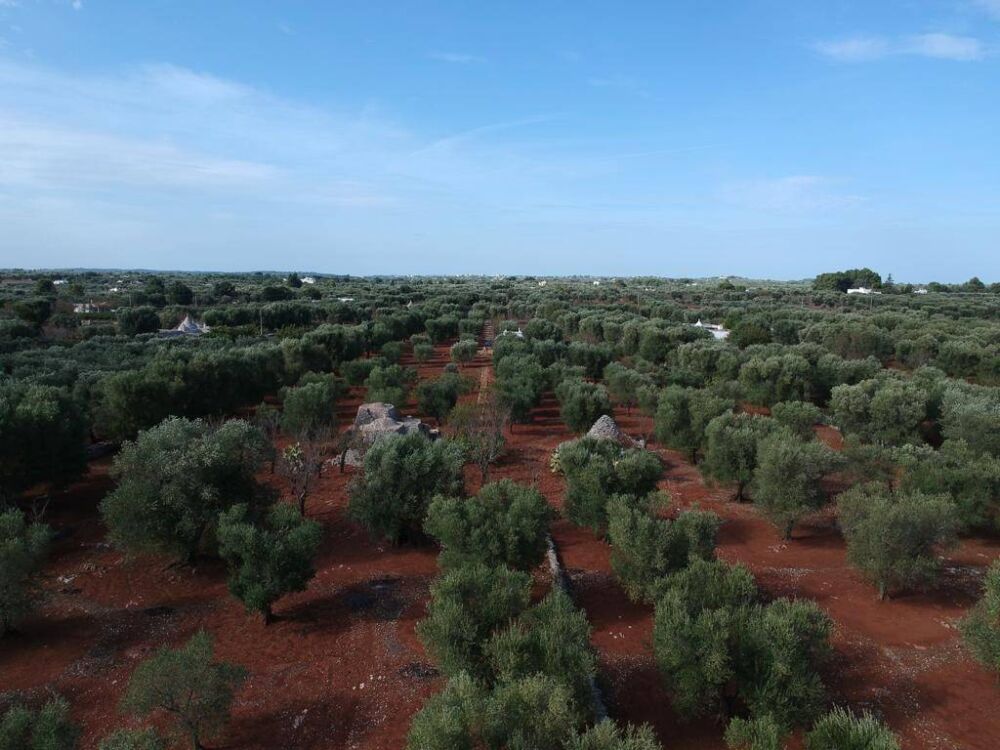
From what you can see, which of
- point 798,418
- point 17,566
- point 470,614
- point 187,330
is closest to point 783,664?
point 470,614

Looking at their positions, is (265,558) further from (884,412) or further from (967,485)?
(884,412)

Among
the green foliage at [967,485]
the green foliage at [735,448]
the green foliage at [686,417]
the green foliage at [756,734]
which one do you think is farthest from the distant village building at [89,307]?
the green foliage at [967,485]

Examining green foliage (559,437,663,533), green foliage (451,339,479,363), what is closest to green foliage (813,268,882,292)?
green foliage (451,339,479,363)

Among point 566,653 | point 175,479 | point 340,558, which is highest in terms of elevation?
point 175,479

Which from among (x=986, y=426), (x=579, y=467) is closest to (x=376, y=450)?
(x=579, y=467)

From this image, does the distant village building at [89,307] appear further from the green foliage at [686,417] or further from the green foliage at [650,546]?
the green foliage at [650,546]

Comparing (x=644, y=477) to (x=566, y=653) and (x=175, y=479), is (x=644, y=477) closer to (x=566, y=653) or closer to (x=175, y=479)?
(x=566, y=653)
